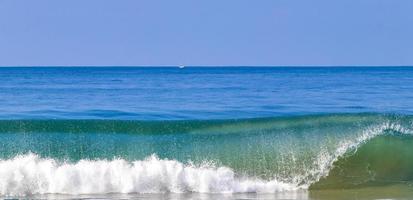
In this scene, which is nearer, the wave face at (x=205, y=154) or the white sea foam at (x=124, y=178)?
the white sea foam at (x=124, y=178)

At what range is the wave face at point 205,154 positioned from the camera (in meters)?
14.9

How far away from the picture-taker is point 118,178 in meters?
15.0

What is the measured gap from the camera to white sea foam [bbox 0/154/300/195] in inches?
579

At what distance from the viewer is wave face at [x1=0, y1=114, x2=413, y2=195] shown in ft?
48.9

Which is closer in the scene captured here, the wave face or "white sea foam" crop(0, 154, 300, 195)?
"white sea foam" crop(0, 154, 300, 195)

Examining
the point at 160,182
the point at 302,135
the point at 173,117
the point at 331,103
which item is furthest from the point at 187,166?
the point at 331,103

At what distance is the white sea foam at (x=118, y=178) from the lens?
14.7 meters

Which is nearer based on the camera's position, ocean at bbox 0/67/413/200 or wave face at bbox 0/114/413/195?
ocean at bbox 0/67/413/200

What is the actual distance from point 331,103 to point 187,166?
11.7m

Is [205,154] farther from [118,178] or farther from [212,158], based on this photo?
[118,178]

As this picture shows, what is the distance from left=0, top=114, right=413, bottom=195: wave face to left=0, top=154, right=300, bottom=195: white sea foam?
0.06ft

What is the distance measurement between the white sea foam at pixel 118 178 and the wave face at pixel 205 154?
18mm

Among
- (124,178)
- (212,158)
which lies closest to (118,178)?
(124,178)

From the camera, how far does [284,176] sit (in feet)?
51.0
